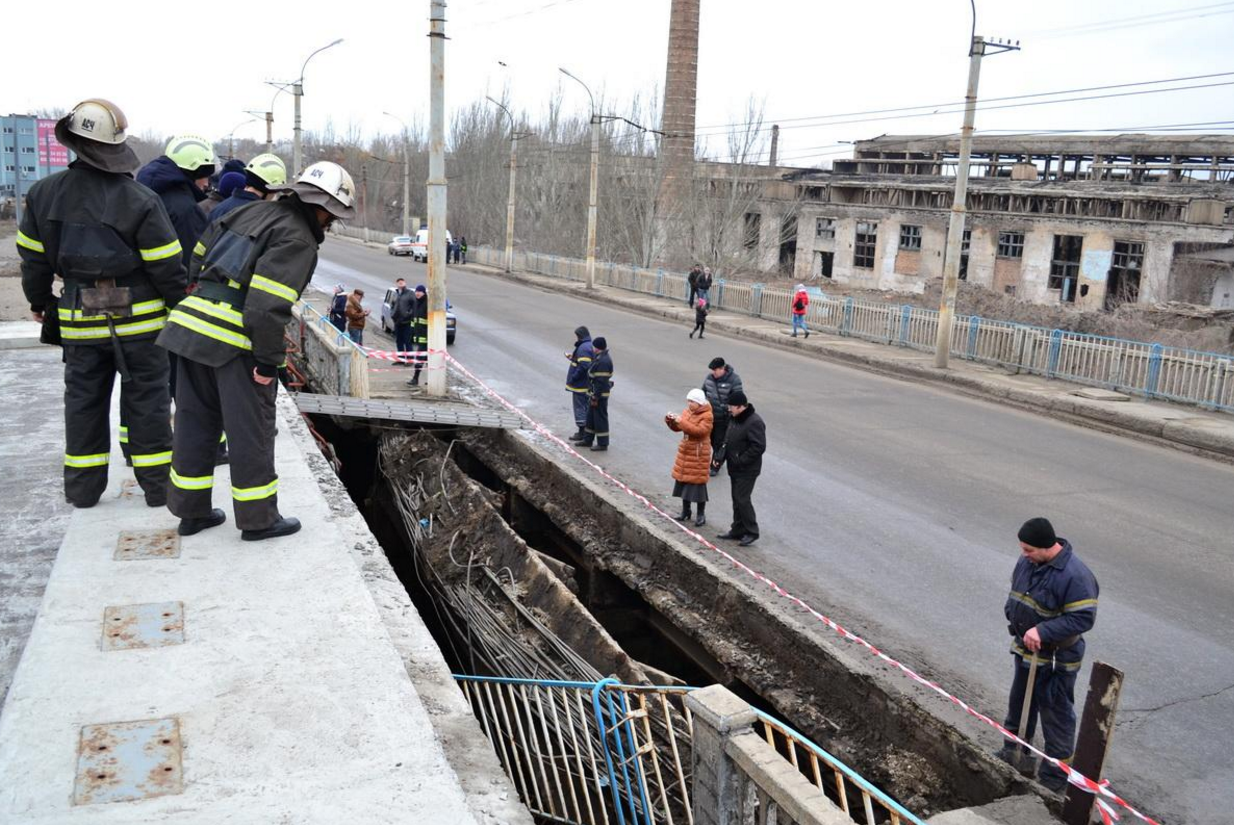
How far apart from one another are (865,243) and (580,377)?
1369 inches

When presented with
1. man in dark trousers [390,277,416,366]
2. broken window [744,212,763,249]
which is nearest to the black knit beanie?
man in dark trousers [390,277,416,366]

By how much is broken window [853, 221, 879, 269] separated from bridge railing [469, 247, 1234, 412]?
16.0 metres

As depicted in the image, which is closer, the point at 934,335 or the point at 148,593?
the point at 148,593

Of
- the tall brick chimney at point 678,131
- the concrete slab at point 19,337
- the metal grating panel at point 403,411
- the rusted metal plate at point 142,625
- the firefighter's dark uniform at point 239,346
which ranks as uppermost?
the tall brick chimney at point 678,131

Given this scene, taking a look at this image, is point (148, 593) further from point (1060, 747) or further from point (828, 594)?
point (828, 594)

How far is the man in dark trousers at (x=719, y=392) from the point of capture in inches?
473

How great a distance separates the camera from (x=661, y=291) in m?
35.8

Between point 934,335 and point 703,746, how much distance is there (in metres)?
20.6

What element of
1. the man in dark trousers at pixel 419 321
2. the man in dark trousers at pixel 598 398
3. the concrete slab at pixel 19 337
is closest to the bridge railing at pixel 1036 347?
the man in dark trousers at pixel 598 398

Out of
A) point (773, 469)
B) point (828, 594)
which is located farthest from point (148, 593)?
point (773, 469)

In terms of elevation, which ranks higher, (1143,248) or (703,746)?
(1143,248)

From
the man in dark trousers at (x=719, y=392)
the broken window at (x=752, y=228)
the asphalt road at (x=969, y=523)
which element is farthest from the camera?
the broken window at (x=752, y=228)

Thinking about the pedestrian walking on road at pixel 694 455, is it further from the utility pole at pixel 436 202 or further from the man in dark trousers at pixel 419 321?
the man in dark trousers at pixel 419 321

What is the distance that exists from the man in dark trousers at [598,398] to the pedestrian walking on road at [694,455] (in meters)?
2.81
